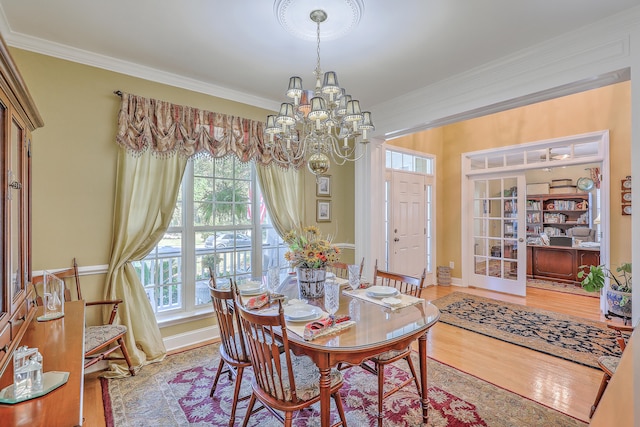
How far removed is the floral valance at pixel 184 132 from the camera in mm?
2695

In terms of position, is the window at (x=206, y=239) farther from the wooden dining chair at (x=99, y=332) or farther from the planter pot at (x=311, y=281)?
the planter pot at (x=311, y=281)

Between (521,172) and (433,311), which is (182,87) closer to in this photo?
(433,311)

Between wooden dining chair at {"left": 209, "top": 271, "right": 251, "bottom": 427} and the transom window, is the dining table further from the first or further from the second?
the transom window


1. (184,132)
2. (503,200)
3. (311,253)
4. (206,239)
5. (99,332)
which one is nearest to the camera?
(311,253)

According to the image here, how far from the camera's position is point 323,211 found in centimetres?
418

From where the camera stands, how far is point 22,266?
63.6 inches

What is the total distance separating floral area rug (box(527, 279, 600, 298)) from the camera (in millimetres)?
5172

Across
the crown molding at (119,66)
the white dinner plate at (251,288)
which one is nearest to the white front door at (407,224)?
the crown molding at (119,66)

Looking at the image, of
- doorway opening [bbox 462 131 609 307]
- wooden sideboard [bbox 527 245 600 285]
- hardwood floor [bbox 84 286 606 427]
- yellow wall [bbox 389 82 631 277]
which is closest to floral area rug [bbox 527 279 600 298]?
wooden sideboard [bbox 527 245 600 285]

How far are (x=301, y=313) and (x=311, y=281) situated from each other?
15.7 inches

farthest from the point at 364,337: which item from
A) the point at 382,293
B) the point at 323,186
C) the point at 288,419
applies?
the point at 323,186

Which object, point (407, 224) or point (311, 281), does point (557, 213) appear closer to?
point (407, 224)

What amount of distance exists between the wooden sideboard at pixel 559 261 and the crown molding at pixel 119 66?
21.2 feet

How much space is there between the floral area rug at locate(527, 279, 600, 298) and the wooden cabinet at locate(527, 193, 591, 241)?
133 cm
